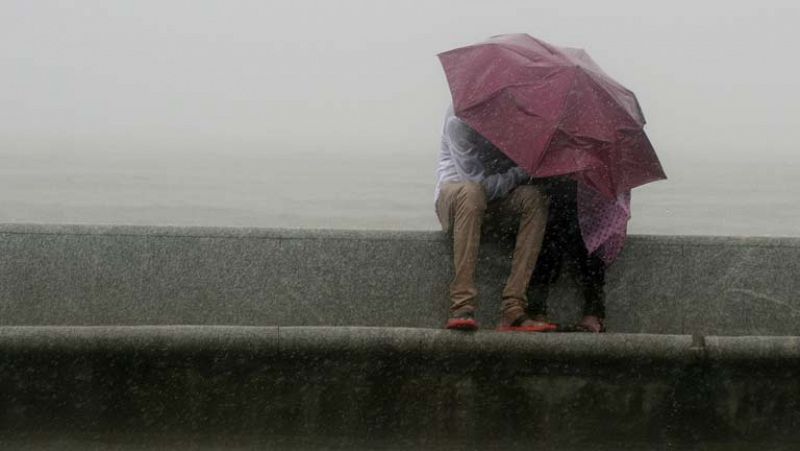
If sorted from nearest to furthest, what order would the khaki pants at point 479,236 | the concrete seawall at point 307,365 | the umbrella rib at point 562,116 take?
the concrete seawall at point 307,365, the umbrella rib at point 562,116, the khaki pants at point 479,236

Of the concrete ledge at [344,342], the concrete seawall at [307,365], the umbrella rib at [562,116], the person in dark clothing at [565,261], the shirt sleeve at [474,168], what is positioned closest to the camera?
the concrete ledge at [344,342]

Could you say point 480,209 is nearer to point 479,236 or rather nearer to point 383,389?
point 479,236

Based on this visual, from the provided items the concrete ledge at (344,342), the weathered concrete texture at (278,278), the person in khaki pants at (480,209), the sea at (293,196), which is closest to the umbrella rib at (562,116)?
the person in khaki pants at (480,209)

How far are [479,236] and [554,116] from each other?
67cm

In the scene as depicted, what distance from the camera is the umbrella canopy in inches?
280

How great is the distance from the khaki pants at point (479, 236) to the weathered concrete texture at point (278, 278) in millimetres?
362

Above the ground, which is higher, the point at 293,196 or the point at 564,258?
the point at 564,258

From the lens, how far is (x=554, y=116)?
23.4 feet

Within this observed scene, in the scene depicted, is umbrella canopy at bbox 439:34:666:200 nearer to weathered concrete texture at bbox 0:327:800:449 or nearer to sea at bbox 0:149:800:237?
weathered concrete texture at bbox 0:327:800:449

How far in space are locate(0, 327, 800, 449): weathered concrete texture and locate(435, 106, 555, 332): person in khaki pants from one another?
29cm

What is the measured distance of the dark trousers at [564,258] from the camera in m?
7.50

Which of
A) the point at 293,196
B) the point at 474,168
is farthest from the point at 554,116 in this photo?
the point at 293,196

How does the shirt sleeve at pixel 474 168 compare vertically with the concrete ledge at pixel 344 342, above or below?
above

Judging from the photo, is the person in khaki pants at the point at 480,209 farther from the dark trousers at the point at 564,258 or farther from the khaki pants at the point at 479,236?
the dark trousers at the point at 564,258
